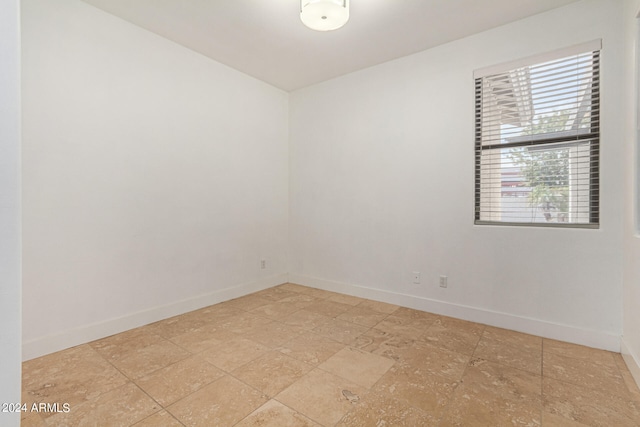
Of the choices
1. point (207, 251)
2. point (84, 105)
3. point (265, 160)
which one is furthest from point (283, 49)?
point (207, 251)

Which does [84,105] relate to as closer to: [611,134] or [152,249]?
[152,249]

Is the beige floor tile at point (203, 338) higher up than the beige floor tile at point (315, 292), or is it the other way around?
the beige floor tile at point (315, 292)

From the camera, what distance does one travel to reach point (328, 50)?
10.8 ft

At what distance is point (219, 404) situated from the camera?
1.75m

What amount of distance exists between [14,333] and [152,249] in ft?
6.98

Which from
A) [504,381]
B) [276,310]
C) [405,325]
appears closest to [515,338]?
[504,381]

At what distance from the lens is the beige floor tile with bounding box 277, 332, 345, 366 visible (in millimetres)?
2305

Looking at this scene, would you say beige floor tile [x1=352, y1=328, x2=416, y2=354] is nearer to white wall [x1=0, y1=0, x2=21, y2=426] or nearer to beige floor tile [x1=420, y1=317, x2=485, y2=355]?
beige floor tile [x1=420, y1=317, x2=485, y2=355]

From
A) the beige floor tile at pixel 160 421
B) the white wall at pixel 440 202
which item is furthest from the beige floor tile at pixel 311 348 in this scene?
the white wall at pixel 440 202

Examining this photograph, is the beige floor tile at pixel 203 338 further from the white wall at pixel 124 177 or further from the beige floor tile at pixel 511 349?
the beige floor tile at pixel 511 349

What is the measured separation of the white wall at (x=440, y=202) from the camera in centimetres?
243

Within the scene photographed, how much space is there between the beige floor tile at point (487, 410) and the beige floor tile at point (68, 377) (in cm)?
205

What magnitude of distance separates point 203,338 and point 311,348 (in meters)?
0.96

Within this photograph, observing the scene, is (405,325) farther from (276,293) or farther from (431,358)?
(276,293)
